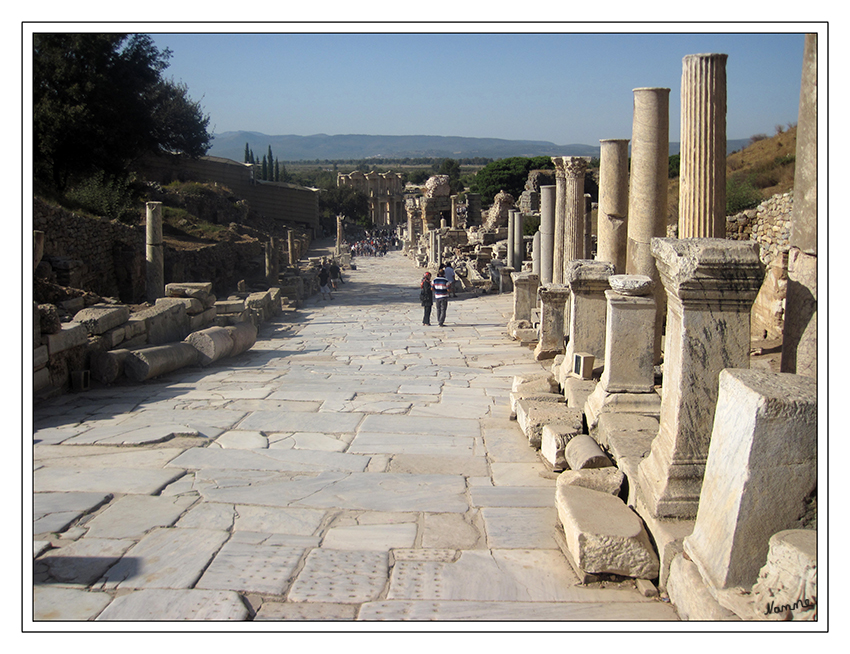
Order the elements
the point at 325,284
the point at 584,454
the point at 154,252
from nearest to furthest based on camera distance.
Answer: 1. the point at 584,454
2. the point at 154,252
3. the point at 325,284

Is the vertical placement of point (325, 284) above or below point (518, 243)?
below

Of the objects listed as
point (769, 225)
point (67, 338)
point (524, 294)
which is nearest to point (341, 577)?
point (67, 338)

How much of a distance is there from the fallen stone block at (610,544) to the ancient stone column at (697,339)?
24cm

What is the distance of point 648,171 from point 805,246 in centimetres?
393

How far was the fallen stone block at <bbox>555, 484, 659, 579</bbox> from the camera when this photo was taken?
12.3 feet

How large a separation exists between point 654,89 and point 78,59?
24434 mm

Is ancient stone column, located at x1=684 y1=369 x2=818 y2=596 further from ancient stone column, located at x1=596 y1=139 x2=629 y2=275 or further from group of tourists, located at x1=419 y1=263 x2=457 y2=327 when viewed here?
group of tourists, located at x1=419 y1=263 x2=457 y2=327

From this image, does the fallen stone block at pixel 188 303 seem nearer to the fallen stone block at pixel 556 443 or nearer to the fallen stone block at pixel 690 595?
the fallen stone block at pixel 556 443

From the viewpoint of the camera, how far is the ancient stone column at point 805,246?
396 centimetres

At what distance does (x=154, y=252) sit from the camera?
18.1m

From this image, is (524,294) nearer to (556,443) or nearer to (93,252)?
(556,443)

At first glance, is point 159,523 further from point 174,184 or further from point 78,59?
point 174,184

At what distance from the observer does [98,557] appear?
3.89 m

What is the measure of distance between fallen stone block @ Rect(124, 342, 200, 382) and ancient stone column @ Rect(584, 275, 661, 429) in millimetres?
5651
